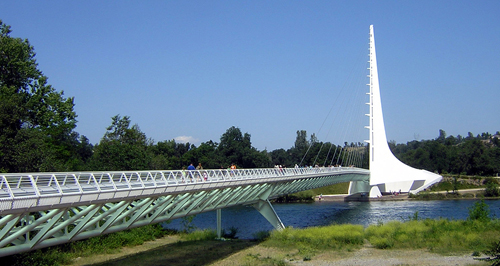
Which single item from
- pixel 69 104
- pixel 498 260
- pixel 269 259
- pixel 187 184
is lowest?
pixel 269 259

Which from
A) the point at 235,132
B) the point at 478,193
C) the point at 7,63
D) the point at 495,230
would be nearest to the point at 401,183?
the point at 478,193

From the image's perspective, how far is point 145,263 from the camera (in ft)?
66.5

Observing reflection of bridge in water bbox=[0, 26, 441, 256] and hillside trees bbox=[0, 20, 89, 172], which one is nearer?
reflection of bridge in water bbox=[0, 26, 441, 256]

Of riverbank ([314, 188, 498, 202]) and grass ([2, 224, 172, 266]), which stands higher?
riverbank ([314, 188, 498, 202])

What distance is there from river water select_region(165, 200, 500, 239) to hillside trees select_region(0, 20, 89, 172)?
1094cm

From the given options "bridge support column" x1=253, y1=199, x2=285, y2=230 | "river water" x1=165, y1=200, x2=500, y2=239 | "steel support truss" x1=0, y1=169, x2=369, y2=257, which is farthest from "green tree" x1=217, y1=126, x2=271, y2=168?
"bridge support column" x1=253, y1=199, x2=285, y2=230

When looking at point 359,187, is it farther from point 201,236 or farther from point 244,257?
point 244,257

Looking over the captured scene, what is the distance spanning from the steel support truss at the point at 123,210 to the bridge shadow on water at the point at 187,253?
1.94 meters

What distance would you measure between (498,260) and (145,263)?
1508 centimetres

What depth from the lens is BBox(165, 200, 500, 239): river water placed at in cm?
3919

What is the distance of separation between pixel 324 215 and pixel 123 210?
109ft

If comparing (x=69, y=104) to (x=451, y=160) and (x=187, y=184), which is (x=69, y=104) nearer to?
(x=187, y=184)

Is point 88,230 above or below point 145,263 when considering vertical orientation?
above

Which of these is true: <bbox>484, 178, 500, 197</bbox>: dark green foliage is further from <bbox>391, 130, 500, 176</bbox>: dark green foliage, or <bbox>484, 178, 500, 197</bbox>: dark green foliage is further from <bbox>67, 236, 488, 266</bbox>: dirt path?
<bbox>67, 236, 488, 266</bbox>: dirt path
